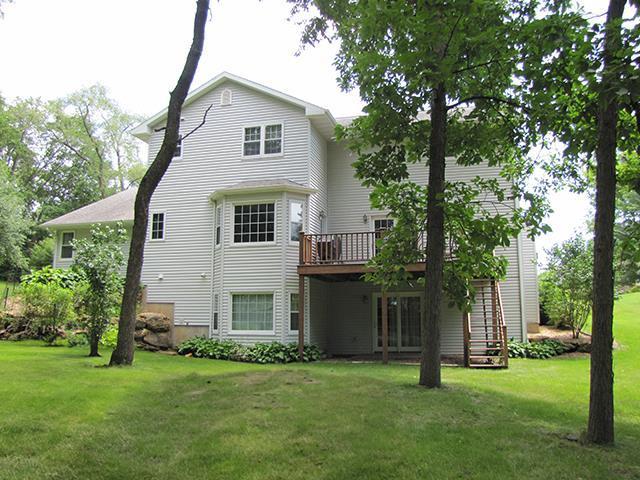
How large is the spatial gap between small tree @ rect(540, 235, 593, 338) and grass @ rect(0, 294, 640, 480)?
7.03 meters

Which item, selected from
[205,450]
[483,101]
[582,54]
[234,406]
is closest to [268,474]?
[205,450]

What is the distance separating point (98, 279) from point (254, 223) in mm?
5325

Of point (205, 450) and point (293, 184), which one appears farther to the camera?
point (293, 184)

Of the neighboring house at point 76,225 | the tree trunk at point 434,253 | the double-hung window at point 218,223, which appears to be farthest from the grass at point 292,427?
the neighboring house at point 76,225

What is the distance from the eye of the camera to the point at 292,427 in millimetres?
5730

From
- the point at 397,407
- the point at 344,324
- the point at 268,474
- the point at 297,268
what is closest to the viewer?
the point at 268,474

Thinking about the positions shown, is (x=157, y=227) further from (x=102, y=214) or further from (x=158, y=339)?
(x=102, y=214)

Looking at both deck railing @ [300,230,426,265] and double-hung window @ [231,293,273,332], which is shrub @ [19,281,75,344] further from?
deck railing @ [300,230,426,265]

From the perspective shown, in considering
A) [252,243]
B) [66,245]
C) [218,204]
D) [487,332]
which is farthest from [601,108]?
[66,245]

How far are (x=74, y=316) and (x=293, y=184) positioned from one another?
26.3ft

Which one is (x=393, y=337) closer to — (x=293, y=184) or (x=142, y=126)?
(x=293, y=184)

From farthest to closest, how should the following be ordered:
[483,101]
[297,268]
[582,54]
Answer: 1. [297,268]
2. [483,101]
3. [582,54]

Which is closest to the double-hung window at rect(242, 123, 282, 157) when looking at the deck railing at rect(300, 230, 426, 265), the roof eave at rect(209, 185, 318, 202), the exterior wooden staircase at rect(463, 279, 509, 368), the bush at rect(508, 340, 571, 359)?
the roof eave at rect(209, 185, 318, 202)

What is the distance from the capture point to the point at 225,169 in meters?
16.3
